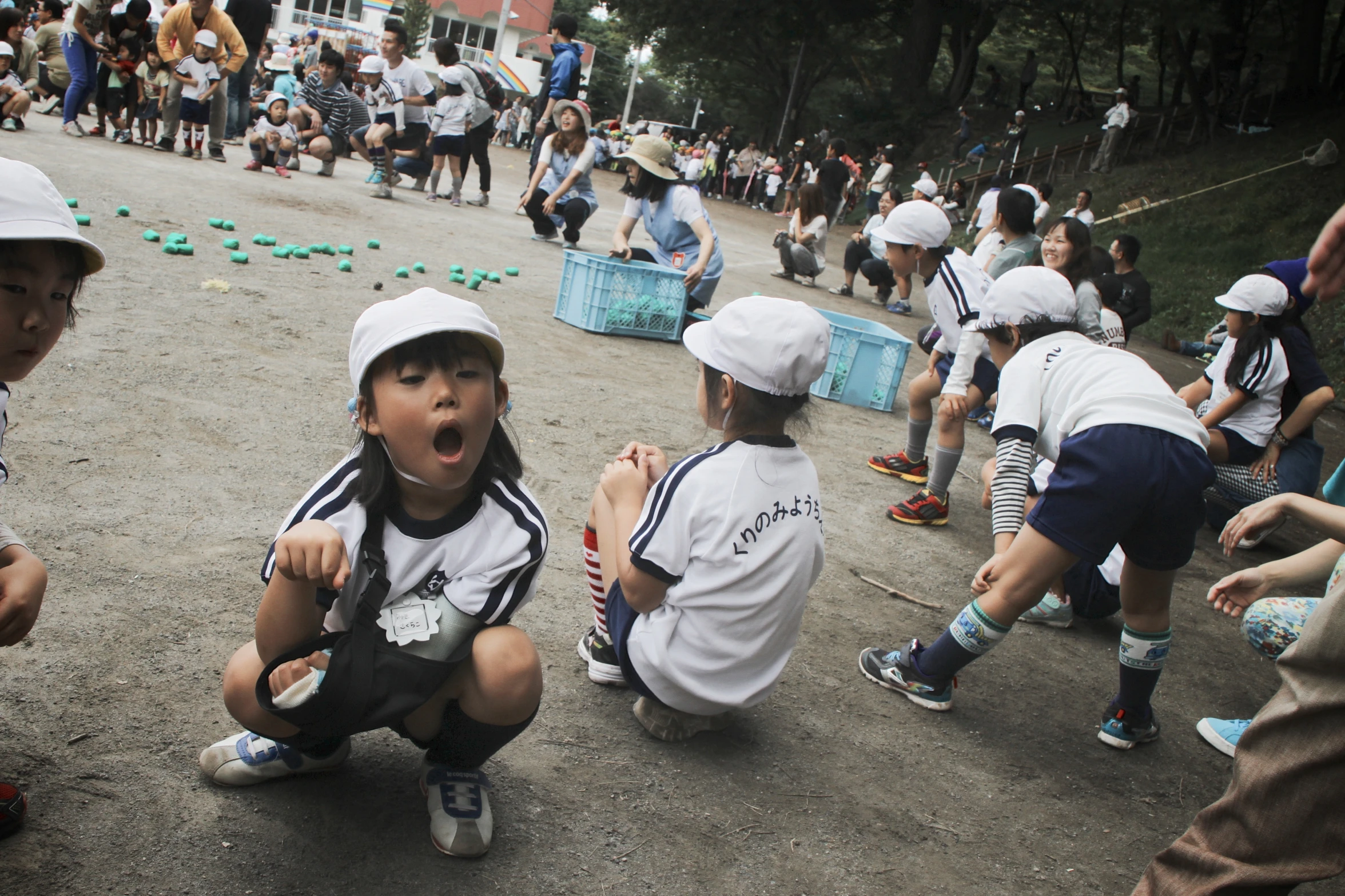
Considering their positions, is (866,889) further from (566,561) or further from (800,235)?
(800,235)

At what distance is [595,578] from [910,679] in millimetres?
1141

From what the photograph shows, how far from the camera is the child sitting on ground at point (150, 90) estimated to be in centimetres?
1203

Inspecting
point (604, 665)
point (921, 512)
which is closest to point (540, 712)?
point (604, 665)

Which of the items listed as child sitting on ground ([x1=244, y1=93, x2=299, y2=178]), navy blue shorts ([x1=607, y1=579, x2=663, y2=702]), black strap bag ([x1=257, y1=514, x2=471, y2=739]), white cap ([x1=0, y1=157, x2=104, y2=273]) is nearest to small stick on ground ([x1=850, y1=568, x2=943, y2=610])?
navy blue shorts ([x1=607, y1=579, x2=663, y2=702])

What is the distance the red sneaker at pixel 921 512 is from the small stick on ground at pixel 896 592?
84 cm

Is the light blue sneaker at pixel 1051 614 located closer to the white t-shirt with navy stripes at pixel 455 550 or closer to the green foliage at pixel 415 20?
the white t-shirt with navy stripes at pixel 455 550

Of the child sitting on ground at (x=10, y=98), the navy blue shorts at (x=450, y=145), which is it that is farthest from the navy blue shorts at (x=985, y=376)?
the child sitting on ground at (x=10, y=98)

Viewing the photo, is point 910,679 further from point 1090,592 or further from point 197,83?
point 197,83

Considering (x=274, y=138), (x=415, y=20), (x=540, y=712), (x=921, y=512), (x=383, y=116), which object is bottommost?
(x=540, y=712)

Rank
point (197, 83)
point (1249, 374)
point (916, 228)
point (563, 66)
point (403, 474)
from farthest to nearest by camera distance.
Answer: point (563, 66), point (197, 83), point (1249, 374), point (916, 228), point (403, 474)

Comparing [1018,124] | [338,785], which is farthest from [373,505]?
[1018,124]

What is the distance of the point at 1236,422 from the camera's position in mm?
5680

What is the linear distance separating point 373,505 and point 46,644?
1102mm

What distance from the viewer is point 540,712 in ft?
9.21
